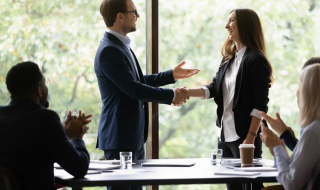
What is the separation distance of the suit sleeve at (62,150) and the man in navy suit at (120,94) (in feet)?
3.08

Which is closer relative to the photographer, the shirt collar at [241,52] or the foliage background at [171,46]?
the shirt collar at [241,52]

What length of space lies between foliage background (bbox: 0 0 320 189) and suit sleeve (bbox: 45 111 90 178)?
1.97 m

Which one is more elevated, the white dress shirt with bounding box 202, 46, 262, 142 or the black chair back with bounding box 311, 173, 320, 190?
the white dress shirt with bounding box 202, 46, 262, 142

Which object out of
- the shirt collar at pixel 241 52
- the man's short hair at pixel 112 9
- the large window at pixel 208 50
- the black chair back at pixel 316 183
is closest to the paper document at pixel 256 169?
the black chair back at pixel 316 183

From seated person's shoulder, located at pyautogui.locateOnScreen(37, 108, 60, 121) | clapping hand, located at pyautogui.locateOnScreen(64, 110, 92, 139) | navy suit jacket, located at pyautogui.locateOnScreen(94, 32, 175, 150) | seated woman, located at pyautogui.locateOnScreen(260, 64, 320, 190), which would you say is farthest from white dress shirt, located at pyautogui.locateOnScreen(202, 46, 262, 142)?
seated person's shoulder, located at pyautogui.locateOnScreen(37, 108, 60, 121)

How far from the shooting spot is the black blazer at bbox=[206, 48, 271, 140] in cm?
340

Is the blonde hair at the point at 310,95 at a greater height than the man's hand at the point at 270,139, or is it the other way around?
the blonde hair at the point at 310,95

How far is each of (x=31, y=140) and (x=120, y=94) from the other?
111cm

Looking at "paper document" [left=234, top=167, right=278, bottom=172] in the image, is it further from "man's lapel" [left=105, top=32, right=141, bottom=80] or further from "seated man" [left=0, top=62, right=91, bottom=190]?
"man's lapel" [left=105, top=32, right=141, bottom=80]

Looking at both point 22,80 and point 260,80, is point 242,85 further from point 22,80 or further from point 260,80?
point 22,80

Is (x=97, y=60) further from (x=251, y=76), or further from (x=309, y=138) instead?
(x=309, y=138)

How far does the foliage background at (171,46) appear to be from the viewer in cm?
421

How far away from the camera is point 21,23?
165 inches

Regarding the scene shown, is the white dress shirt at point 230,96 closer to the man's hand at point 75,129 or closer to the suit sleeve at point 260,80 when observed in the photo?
the suit sleeve at point 260,80
